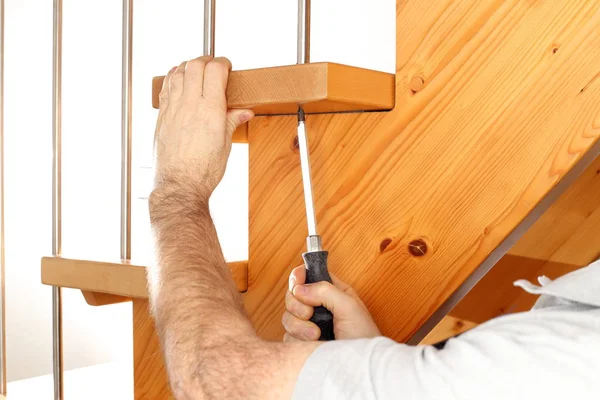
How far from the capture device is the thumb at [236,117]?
801 millimetres

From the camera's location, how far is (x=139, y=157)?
3.37 meters

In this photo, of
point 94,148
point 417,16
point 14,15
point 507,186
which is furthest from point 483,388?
point 14,15

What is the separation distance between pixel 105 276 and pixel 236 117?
0.28 metres

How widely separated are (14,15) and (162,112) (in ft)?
9.87

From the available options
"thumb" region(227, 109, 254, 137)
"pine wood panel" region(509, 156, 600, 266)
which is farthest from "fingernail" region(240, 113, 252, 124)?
"pine wood panel" region(509, 156, 600, 266)

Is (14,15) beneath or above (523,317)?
above

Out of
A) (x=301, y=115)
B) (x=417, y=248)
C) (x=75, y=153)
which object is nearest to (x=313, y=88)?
(x=301, y=115)

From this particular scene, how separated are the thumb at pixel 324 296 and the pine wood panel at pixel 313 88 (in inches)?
7.6

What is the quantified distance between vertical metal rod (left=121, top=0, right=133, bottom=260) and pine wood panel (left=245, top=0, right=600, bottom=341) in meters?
0.26

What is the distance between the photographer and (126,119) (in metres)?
0.96

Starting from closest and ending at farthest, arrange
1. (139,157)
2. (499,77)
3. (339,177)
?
(499,77) < (339,177) < (139,157)

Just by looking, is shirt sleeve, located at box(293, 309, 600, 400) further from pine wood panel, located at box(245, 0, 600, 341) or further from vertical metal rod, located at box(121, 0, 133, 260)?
vertical metal rod, located at box(121, 0, 133, 260)

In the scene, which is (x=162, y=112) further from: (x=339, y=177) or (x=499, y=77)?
(x=499, y=77)

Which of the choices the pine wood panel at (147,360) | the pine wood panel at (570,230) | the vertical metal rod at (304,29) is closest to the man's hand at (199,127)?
the vertical metal rod at (304,29)
